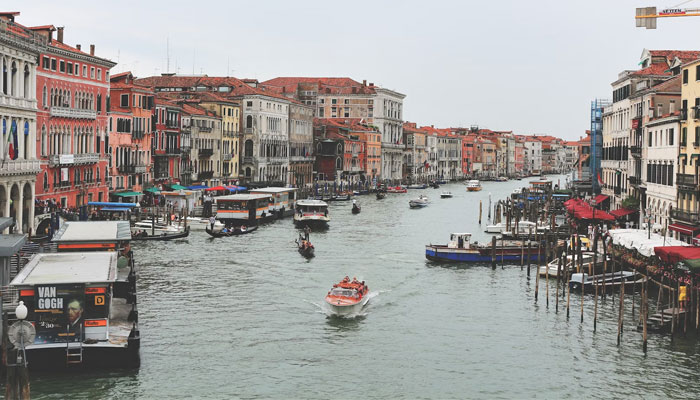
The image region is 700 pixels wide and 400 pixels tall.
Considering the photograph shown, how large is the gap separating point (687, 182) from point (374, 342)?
13.1 metres

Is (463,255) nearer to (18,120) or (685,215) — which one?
(685,215)

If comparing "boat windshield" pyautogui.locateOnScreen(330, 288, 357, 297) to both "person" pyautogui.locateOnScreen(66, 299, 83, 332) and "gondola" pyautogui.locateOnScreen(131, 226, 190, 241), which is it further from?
"gondola" pyautogui.locateOnScreen(131, 226, 190, 241)

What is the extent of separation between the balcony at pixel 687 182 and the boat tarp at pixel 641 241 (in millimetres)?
1976

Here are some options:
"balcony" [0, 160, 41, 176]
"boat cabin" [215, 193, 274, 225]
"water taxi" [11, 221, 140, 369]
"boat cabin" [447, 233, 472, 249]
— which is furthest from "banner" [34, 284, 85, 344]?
"boat cabin" [215, 193, 274, 225]

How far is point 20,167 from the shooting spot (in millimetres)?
27266

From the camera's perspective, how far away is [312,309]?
2152 cm

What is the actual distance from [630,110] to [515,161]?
117094mm

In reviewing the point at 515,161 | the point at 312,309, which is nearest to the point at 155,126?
the point at 312,309

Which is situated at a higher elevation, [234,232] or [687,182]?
[687,182]

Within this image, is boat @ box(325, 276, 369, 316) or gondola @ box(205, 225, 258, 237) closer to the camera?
boat @ box(325, 276, 369, 316)

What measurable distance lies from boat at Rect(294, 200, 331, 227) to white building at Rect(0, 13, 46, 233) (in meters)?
14.3

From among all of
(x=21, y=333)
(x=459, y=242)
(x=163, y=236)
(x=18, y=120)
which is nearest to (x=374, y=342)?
(x=21, y=333)

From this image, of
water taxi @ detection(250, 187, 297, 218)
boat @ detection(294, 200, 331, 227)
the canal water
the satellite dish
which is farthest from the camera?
water taxi @ detection(250, 187, 297, 218)

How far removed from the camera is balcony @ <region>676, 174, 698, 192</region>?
26.5 meters
